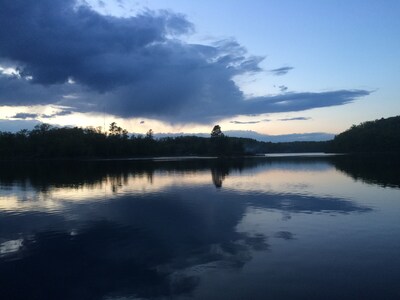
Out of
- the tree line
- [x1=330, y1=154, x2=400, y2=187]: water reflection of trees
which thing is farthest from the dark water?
the tree line

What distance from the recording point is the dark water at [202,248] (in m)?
14.5

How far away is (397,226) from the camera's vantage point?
23.7 meters

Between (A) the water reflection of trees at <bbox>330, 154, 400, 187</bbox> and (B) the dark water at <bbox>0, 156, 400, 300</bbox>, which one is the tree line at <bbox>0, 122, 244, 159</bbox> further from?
(B) the dark water at <bbox>0, 156, 400, 300</bbox>

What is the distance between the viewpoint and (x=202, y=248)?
1972cm

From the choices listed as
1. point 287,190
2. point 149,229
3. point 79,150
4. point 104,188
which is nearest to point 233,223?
point 149,229

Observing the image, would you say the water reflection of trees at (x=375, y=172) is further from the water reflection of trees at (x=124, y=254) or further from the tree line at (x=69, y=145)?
the tree line at (x=69, y=145)

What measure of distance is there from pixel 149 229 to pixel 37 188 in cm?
2941

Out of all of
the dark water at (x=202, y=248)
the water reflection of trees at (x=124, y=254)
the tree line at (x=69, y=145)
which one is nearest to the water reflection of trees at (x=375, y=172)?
the dark water at (x=202, y=248)

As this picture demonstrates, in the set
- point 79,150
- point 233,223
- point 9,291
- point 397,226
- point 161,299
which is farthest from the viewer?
point 79,150

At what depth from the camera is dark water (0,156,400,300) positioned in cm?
1446

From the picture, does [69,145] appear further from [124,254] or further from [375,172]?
[124,254]

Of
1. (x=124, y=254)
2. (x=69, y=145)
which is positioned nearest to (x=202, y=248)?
(x=124, y=254)

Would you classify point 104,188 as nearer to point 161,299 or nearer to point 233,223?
point 233,223

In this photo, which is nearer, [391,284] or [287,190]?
[391,284]
